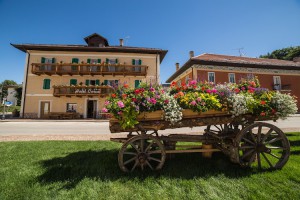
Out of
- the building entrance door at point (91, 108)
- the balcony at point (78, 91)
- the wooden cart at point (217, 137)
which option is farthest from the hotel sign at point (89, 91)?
the wooden cart at point (217, 137)

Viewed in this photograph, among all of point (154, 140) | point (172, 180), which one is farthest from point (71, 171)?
point (172, 180)

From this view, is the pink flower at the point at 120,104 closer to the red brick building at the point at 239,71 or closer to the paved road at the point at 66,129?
the paved road at the point at 66,129

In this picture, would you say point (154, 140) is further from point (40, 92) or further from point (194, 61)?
point (40, 92)

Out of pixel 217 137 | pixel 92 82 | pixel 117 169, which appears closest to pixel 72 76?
pixel 92 82

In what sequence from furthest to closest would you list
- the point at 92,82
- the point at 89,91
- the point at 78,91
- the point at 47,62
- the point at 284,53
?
the point at 284,53 → the point at 92,82 → the point at 47,62 → the point at 89,91 → the point at 78,91

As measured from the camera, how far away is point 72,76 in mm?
23094

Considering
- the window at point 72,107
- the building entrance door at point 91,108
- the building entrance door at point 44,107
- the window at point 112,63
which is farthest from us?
the building entrance door at point 91,108

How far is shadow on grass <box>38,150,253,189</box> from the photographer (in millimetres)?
3059

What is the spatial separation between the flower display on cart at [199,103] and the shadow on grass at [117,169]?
96 cm

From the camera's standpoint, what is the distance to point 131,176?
3088mm

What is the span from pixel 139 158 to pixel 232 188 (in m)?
1.65

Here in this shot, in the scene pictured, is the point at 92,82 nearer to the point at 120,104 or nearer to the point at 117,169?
the point at 117,169

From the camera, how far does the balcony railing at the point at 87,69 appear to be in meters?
22.0

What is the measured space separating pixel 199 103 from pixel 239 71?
2411 cm
